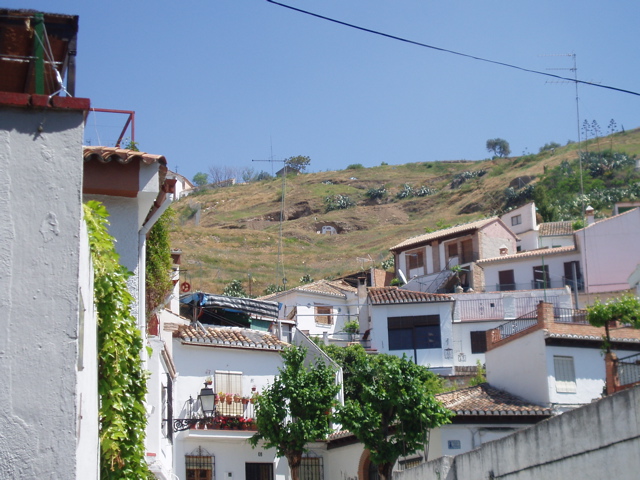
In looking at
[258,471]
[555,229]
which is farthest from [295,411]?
[555,229]

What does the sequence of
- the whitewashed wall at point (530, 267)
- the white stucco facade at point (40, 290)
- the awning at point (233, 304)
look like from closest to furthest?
1. the white stucco facade at point (40, 290)
2. the awning at point (233, 304)
3. the whitewashed wall at point (530, 267)

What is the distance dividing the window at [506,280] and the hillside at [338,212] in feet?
65.9

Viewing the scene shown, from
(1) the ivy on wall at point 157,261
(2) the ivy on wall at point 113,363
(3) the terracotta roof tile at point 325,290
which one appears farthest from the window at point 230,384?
(3) the terracotta roof tile at point 325,290

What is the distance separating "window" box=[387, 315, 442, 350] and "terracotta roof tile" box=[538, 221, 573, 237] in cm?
1983

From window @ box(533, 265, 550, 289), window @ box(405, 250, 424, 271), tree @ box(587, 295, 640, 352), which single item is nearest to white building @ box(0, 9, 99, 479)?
tree @ box(587, 295, 640, 352)

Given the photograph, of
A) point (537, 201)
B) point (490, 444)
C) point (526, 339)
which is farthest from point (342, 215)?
point (490, 444)

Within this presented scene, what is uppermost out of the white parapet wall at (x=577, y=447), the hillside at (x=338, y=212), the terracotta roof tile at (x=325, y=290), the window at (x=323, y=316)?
the hillside at (x=338, y=212)

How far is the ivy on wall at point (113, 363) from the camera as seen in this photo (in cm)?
829

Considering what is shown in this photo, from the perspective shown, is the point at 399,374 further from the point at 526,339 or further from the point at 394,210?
the point at 394,210

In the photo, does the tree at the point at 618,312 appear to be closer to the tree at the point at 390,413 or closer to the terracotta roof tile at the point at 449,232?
the tree at the point at 390,413

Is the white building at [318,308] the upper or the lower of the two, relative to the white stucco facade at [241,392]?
upper

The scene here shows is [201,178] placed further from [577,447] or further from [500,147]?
[577,447]

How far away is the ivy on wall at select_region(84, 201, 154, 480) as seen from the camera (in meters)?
8.29

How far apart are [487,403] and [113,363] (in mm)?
20548
